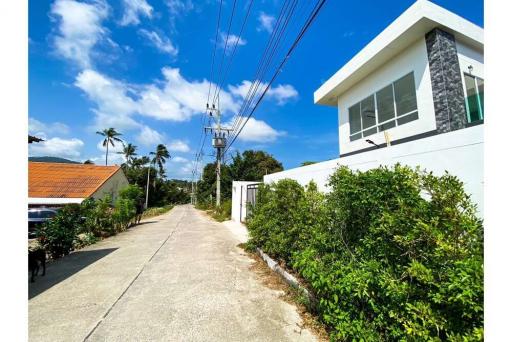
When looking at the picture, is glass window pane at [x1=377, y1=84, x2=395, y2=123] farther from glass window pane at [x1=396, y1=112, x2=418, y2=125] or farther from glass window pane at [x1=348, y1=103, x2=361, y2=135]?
glass window pane at [x1=348, y1=103, x2=361, y2=135]

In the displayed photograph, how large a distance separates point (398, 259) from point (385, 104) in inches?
308

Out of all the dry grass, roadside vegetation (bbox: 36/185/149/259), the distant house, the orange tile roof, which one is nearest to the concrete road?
the dry grass

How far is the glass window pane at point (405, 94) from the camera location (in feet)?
25.3

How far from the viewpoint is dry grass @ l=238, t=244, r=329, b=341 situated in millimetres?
3369

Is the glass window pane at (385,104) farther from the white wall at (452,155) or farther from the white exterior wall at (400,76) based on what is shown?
the white wall at (452,155)

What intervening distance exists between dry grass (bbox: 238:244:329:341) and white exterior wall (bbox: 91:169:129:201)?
65.7 ft

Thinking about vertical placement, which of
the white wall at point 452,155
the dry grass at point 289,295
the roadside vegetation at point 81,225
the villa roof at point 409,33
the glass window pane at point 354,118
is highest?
the villa roof at point 409,33

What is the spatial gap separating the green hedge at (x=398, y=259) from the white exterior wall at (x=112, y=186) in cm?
2286

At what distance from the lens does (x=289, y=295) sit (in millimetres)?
4520

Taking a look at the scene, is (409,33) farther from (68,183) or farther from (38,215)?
(68,183)

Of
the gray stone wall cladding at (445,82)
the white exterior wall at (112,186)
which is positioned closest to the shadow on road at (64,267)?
the gray stone wall cladding at (445,82)
